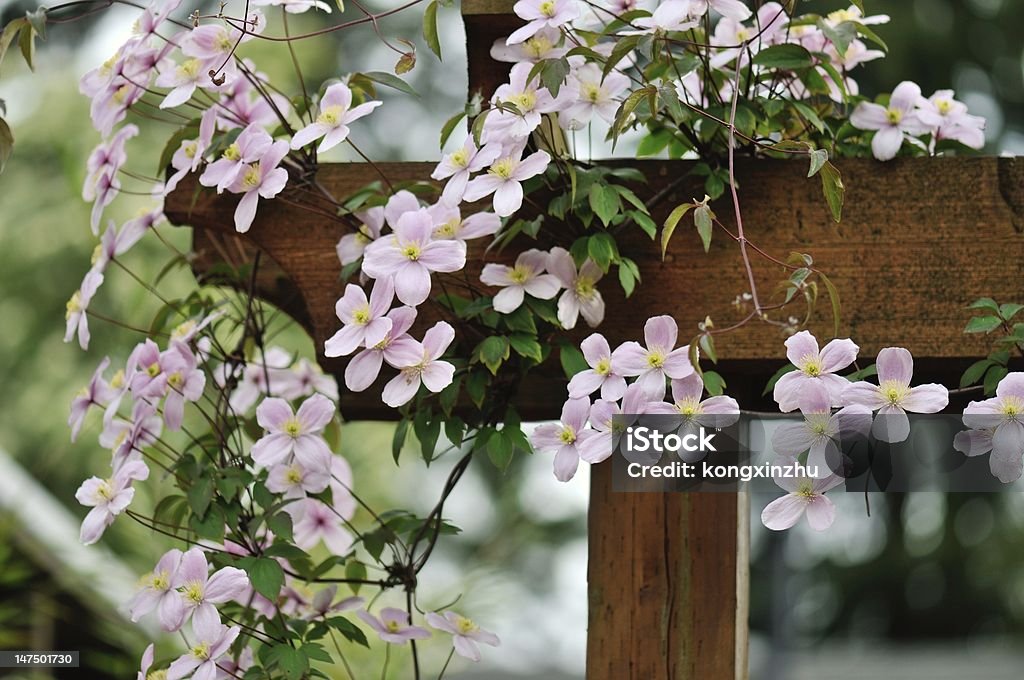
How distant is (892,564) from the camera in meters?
5.94

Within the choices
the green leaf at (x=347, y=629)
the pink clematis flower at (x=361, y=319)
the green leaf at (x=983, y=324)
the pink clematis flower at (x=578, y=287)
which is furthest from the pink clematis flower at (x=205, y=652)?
the green leaf at (x=983, y=324)

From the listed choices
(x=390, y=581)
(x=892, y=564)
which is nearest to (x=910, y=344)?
(x=390, y=581)

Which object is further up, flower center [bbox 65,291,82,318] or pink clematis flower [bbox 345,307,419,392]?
flower center [bbox 65,291,82,318]

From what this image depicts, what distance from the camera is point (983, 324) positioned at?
74cm

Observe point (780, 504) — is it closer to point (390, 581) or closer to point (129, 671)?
point (390, 581)

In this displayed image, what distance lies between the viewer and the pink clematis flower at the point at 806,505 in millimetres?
689

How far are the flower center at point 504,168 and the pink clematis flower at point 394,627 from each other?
366mm

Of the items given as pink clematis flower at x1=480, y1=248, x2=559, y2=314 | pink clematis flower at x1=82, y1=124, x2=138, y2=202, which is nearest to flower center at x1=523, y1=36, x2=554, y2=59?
pink clematis flower at x1=480, y1=248, x2=559, y2=314

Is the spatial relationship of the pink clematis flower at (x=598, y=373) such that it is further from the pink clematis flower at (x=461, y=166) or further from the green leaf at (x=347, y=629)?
the green leaf at (x=347, y=629)

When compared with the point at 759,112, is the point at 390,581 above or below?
below

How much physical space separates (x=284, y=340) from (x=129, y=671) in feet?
5.14

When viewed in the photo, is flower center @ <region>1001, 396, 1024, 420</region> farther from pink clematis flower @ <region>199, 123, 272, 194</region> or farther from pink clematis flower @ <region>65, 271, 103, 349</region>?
pink clematis flower @ <region>65, 271, 103, 349</region>

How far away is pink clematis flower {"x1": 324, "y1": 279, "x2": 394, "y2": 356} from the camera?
2.40ft

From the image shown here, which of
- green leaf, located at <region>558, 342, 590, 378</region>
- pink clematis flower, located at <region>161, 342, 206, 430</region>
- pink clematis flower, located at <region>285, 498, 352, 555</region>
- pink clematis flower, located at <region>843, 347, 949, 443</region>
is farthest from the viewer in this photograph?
pink clematis flower, located at <region>285, 498, 352, 555</region>
